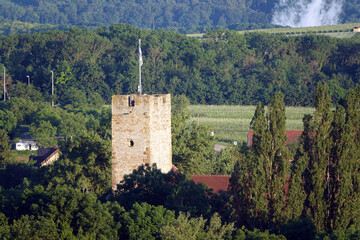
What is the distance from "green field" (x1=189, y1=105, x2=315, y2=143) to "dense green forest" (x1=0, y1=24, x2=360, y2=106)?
4.74 metres

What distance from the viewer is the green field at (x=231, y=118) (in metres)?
66.3

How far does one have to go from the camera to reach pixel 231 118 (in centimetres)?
7881

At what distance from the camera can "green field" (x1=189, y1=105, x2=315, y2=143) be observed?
6631cm

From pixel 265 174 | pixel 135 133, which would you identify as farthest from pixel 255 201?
pixel 135 133

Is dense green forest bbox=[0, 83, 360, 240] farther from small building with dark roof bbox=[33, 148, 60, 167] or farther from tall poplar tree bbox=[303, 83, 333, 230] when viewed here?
small building with dark roof bbox=[33, 148, 60, 167]

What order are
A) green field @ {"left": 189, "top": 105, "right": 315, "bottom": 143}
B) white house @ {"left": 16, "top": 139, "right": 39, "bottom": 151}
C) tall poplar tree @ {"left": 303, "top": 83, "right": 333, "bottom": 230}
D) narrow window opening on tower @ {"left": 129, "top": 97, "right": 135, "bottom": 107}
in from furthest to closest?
green field @ {"left": 189, "top": 105, "right": 315, "bottom": 143} < white house @ {"left": 16, "top": 139, "right": 39, "bottom": 151} < narrow window opening on tower @ {"left": 129, "top": 97, "right": 135, "bottom": 107} < tall poplar tree @ {"left": 303, "top": 83, "right": 333, "bottom": 230}

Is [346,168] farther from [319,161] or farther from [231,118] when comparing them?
[231,118]

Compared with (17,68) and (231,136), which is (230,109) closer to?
(231,136)

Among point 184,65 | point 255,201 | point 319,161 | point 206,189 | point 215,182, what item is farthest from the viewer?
point 184,65

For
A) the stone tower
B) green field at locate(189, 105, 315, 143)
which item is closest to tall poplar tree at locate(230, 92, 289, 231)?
the stone tower

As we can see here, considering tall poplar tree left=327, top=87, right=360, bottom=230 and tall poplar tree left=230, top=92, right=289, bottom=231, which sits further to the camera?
tall poplar tree left=230, top=92, right=289, bottom=231

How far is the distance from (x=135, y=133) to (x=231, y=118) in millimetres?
50289

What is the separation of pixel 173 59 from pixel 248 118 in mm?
32586

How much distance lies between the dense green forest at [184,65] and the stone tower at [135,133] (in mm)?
56857
